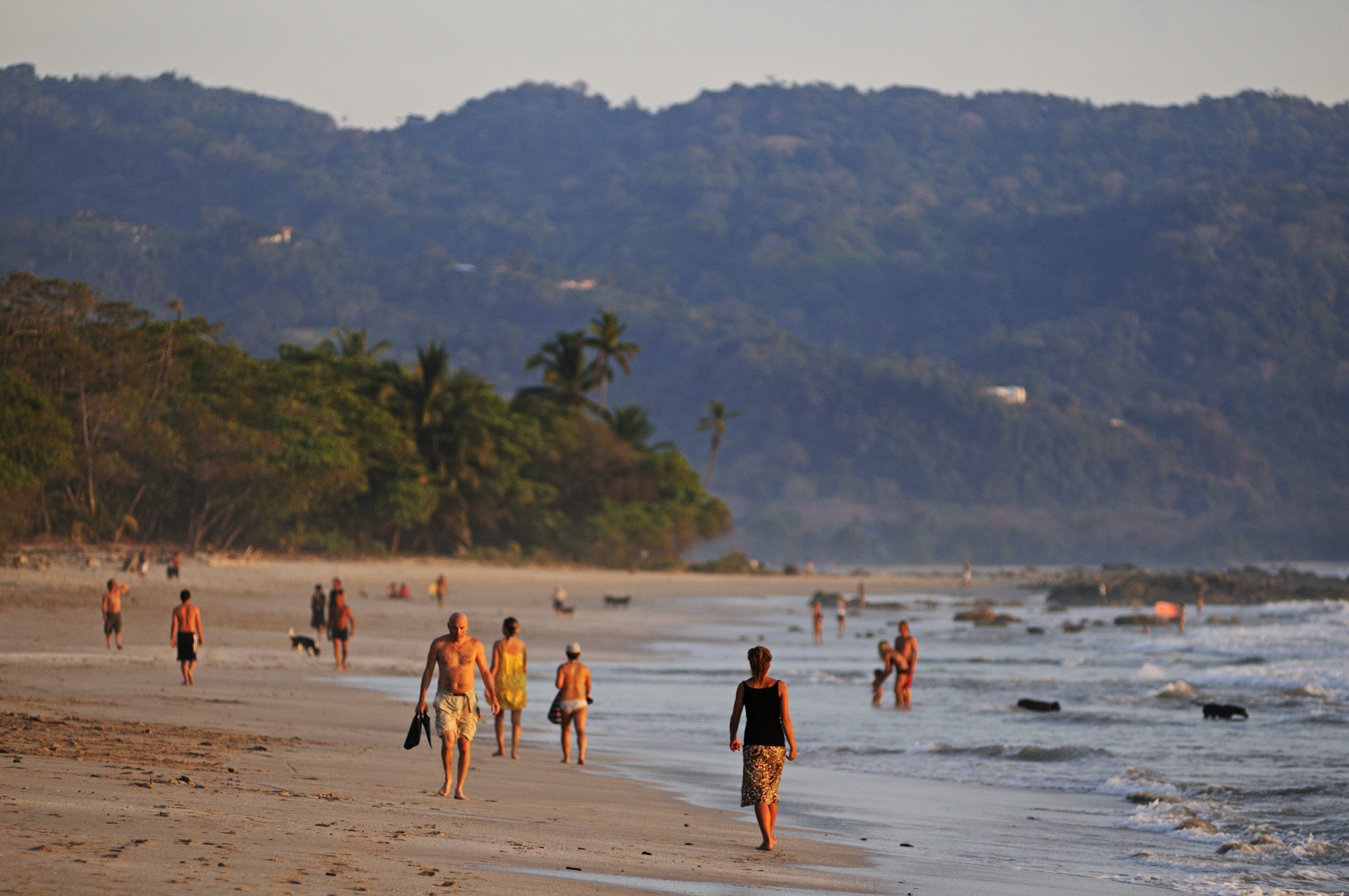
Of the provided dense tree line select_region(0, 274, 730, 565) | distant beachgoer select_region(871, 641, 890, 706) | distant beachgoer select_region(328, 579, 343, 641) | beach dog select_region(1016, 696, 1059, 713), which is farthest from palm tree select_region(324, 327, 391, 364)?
beach dog select_region(1016, 696, 1059, 713)

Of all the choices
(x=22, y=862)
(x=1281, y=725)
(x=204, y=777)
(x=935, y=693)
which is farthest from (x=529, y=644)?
(x=22, y=862)

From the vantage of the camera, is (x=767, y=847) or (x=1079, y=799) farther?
(x=1079, y=799)

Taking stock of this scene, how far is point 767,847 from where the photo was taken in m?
9.12

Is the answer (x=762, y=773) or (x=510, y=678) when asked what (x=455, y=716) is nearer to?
(x=762, y=773)

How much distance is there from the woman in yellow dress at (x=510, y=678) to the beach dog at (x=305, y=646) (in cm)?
976

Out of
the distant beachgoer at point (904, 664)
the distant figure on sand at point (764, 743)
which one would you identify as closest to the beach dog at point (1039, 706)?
the distant beachgoer at point (904, 664)

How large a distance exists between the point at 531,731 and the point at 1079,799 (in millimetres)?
6667

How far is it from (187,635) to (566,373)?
59.4 metres

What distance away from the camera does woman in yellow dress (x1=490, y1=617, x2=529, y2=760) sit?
12.9m

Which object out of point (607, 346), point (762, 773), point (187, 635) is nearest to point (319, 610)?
point (187, 635)

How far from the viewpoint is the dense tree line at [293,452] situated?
1640 inches

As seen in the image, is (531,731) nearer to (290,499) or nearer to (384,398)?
(290,499)

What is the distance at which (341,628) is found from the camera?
21156mm

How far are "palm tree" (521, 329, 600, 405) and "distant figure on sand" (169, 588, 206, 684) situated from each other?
57.2 m
